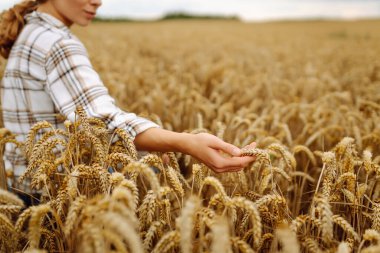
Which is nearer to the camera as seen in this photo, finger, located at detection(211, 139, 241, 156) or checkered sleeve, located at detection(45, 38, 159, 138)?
finger, located at detection(211, 139, 241, 156)

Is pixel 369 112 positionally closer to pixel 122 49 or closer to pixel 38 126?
pixel 38 126

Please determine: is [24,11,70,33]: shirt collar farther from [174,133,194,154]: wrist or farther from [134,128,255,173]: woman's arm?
[174,133,194,154]: wrist

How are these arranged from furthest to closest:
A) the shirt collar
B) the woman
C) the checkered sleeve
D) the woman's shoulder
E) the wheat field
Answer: the shirt collar, the woman's shoulder, the checkered sleeve, the woman, the wheat field

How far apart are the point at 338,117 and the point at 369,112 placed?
73 cm

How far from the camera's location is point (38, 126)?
4.21 ft

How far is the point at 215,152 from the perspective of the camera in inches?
50.8

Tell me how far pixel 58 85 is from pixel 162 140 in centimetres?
58

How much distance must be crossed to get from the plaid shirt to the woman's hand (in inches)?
9.3

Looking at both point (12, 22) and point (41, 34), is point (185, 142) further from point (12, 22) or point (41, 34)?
point (12, 22)

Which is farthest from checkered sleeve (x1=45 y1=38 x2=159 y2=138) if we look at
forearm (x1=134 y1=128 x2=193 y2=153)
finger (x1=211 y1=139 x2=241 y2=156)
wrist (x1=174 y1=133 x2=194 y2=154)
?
finger (x1=211 y1=139 x2=241 y2=156)

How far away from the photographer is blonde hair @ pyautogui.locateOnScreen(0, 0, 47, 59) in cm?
183

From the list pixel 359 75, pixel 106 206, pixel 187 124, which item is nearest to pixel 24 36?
pixel 106 206

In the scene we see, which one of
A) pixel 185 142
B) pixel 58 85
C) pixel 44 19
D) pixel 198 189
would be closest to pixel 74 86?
pixel 58 85

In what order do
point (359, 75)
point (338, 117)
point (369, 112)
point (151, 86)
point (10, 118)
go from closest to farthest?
point (10, 118) < point (338, 117) < point (369, 112) < point (151, 86) < point (359, 75)
